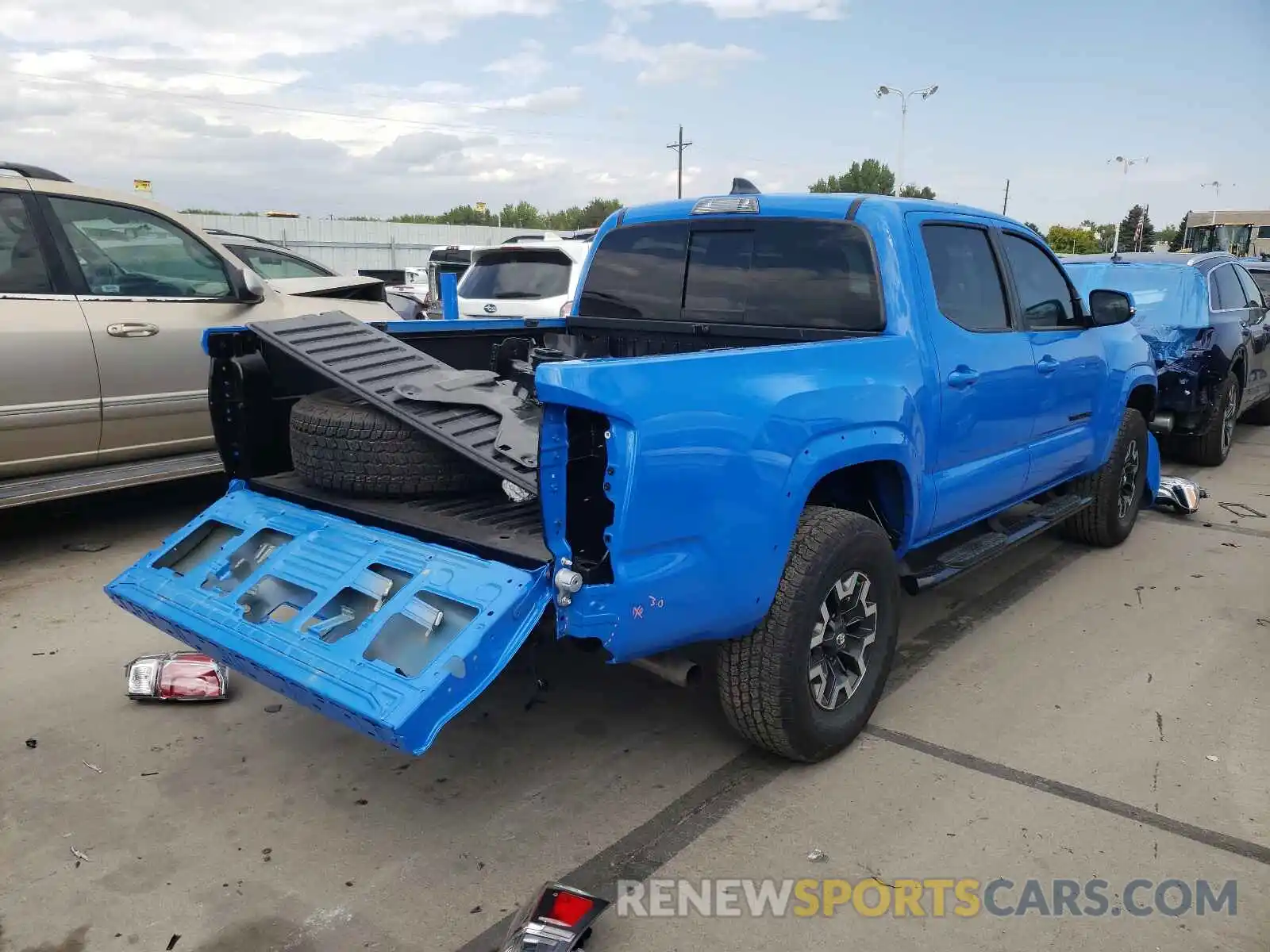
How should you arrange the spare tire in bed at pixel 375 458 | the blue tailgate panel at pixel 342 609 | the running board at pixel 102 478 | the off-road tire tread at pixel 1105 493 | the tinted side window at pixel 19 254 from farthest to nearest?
the off-road tire tread at pixel 1105 493, the tinted side window at pixel 19 254, the running board at pixel 102 478, the spare tire in bed at pixel 375 458, the blue tailgate panel at pixel 342 609

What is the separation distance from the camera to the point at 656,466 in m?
2.53

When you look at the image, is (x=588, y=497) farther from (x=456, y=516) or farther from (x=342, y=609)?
(x=342, y=609)

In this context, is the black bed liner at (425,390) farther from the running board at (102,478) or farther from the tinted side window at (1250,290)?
the tinted side window at (1250,290)

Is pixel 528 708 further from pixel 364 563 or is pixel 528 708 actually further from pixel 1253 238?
pixel 1253 238

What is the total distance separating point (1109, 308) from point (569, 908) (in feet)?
13.4

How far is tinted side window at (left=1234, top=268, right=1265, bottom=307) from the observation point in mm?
9024

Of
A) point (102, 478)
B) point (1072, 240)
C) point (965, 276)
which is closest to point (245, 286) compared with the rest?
point (102, 478)

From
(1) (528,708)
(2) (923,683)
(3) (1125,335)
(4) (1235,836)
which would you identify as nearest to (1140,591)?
(3) (1125,335)

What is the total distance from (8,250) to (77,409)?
2.88 ft

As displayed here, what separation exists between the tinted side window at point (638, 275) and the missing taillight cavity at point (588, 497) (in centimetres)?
174

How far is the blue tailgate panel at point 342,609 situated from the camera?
245 cm

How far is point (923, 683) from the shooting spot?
3975 mm

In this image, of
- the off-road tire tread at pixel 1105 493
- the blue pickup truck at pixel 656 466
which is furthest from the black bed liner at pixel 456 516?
the off-road tire tread at pixel 1105 493

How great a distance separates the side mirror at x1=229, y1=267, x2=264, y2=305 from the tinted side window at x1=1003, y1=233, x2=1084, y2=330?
14.0 ft
